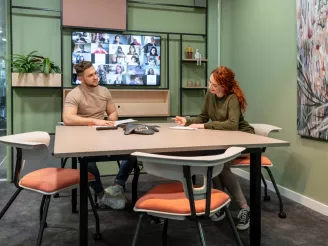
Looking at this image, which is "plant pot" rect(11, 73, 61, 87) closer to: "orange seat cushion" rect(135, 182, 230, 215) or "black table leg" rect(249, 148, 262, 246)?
"orange seat cushion" rect(135, 182, 230, 215)

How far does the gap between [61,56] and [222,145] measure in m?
2.80

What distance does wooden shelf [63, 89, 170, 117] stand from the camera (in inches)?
156

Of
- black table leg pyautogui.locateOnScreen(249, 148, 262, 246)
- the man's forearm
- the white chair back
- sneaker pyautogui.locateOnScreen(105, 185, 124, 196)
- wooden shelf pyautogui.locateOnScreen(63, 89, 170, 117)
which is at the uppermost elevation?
wooden shelf pyautogui.locateOnScreen(63, 89, 170, 117)

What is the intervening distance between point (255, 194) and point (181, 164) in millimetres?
829

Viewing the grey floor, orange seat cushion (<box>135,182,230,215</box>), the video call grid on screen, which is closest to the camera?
orange seat cushion (<box>135,182,230,215</box>)

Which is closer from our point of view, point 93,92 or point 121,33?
point 93,92

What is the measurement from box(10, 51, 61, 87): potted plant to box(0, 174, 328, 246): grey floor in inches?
55.5

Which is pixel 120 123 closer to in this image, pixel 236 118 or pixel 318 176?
pixel 236 118

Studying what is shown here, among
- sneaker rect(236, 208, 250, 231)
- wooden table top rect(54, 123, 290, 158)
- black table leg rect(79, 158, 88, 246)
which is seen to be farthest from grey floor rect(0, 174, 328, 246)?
wooden table top rect(54, 123, 290, 158)

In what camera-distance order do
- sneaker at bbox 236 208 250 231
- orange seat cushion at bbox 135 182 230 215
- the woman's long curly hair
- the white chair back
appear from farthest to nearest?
1. the woman's long curly hair
2. sneaker at bbox 236 208 250 231
3. orange seat cushion at bbox 135 182 230 215
4. the white chair back

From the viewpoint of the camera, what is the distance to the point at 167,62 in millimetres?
4188

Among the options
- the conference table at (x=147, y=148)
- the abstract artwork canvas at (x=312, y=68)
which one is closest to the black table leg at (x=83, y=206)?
the conference table at (x=147, y=148)

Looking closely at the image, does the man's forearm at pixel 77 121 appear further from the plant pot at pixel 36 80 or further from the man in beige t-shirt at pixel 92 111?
the plant pot at pixel 36 80

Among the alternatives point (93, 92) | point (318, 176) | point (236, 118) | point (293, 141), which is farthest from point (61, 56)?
point (318, 176)
